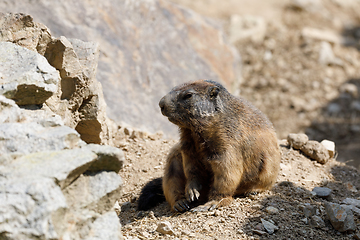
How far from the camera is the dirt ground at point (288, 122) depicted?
15.8 feet

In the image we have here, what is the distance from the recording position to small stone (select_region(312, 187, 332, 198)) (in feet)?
19.2

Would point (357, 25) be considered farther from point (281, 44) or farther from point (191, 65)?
point (191, 65)

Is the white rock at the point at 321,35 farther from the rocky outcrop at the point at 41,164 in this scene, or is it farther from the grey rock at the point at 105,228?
the grey rock at the point at 105,228

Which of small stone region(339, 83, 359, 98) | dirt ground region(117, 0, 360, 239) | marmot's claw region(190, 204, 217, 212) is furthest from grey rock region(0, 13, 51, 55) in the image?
small stone region(339, 83, 359, 98)

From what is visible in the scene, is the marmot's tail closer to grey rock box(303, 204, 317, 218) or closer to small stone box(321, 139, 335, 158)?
grey rock box(303, 204, 317, 218)

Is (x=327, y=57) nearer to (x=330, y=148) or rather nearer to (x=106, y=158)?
(x=330, y=148)

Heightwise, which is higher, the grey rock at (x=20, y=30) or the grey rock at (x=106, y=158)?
the grey rock at (x=20, y=30)

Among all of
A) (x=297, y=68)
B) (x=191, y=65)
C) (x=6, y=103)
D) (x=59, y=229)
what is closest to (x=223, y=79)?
(x=191, y=65)

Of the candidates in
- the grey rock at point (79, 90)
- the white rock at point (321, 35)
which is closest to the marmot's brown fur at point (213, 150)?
the grey rock at point (79, 90)

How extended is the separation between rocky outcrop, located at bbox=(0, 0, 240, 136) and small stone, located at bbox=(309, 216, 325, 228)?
4364mm

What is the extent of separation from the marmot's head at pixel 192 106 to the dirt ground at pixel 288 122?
130 centimetres

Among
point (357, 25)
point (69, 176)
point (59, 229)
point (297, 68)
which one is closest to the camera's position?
point (59, 229)

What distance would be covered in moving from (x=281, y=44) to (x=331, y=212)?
12.3 metres

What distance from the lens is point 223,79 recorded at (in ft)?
35.9
